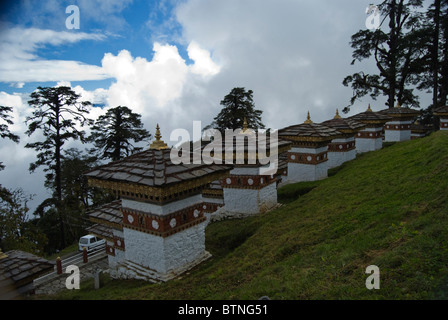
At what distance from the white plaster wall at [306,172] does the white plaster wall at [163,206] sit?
28.6 ft

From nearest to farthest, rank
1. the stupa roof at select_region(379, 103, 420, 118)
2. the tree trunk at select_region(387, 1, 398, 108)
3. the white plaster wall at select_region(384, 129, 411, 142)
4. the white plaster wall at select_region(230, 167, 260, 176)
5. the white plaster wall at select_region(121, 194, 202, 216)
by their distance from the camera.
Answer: the white plaster wall at select_region(121, 194, 202, 216) < the white plaster wall at select_region(230, 167, 260, 176) < the stupa roof at select_region(379, 103, 420, 118) < the white plaster wall at select_region(384, 129, 411, 142) < the tree trunk at select_region(387, 1, 398, 108)

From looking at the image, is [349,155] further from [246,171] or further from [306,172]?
[246,171]

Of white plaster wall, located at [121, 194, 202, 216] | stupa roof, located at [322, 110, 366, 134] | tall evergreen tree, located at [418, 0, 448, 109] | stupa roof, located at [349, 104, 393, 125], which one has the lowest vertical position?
white plaster wall, located at [121, 194, 202, 216]

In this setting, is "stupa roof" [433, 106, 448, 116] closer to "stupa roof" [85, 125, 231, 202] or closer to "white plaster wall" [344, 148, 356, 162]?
"white plaster wall" [344, 148, 356, 162]

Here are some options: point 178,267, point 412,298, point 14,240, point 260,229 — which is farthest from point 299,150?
point 14,240

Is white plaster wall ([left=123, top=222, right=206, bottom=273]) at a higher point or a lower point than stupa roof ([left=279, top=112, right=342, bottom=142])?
lower

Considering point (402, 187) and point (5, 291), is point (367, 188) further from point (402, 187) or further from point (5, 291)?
point (5, 291)

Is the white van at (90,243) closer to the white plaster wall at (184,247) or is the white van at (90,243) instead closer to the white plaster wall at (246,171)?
the white plaster wall at (246,171)

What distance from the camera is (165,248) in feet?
25.7

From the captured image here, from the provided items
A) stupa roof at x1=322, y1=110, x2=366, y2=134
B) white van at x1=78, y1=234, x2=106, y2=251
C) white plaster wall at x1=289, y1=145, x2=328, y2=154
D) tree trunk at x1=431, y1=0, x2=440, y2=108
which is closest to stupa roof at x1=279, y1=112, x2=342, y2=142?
white plaster wall at x1=289, y1=145, x2=328, y2=154

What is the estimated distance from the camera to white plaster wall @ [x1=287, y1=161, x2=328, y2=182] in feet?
51.4

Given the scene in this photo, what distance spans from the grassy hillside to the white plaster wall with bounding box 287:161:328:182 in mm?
4211

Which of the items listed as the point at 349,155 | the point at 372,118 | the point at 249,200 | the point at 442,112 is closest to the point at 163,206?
the point at 249,200

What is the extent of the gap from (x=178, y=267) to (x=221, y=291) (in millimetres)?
2341
